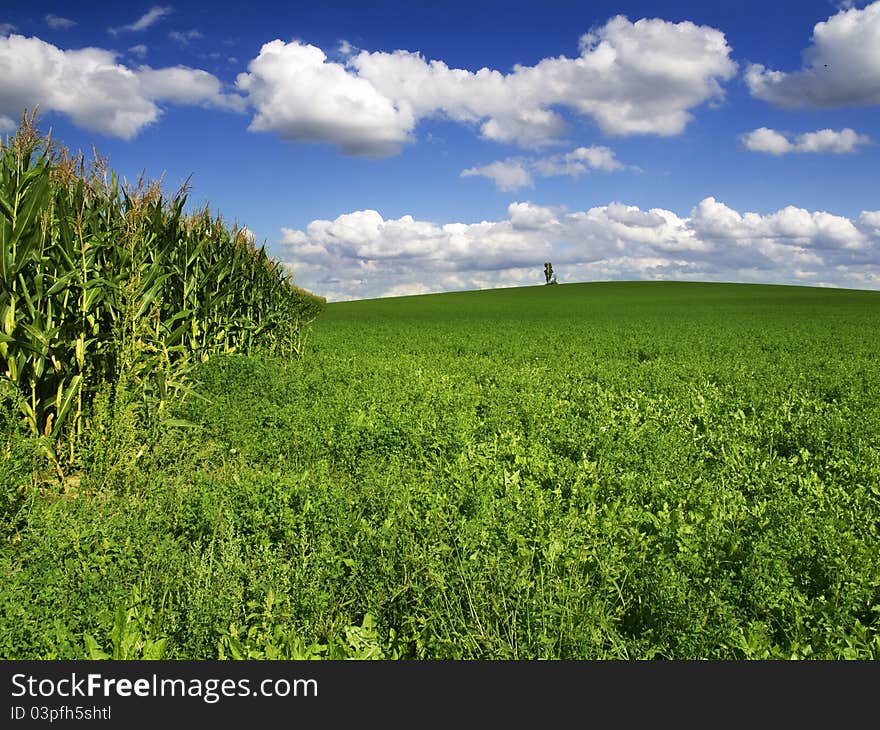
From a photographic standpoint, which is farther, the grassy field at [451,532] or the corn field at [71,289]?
the corn field at [71,289]

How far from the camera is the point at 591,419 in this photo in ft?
29.3

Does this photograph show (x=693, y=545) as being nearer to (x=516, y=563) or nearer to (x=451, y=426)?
(x=516, y=563)

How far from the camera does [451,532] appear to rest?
4922 millimetres

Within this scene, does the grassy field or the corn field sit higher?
the corn field

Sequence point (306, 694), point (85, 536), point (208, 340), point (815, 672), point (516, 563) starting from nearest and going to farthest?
point (306, 694)
point (815, 672)
point (516, 563)
point (85, 536)
point (208, 340)

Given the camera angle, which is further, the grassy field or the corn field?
the corn field

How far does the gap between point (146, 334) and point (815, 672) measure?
7.89 metres

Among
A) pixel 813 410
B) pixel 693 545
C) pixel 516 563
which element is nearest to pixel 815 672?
pixel 693 545

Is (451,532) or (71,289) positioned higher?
(71,289)

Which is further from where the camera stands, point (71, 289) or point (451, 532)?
point (71, 289)

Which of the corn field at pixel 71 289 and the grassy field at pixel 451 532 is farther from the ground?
the corn field at pixel 71 289

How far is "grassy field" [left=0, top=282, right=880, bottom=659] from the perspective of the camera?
3811 millimetres

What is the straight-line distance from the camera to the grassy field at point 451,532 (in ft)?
12.5

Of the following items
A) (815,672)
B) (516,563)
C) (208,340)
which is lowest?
(815,672)
